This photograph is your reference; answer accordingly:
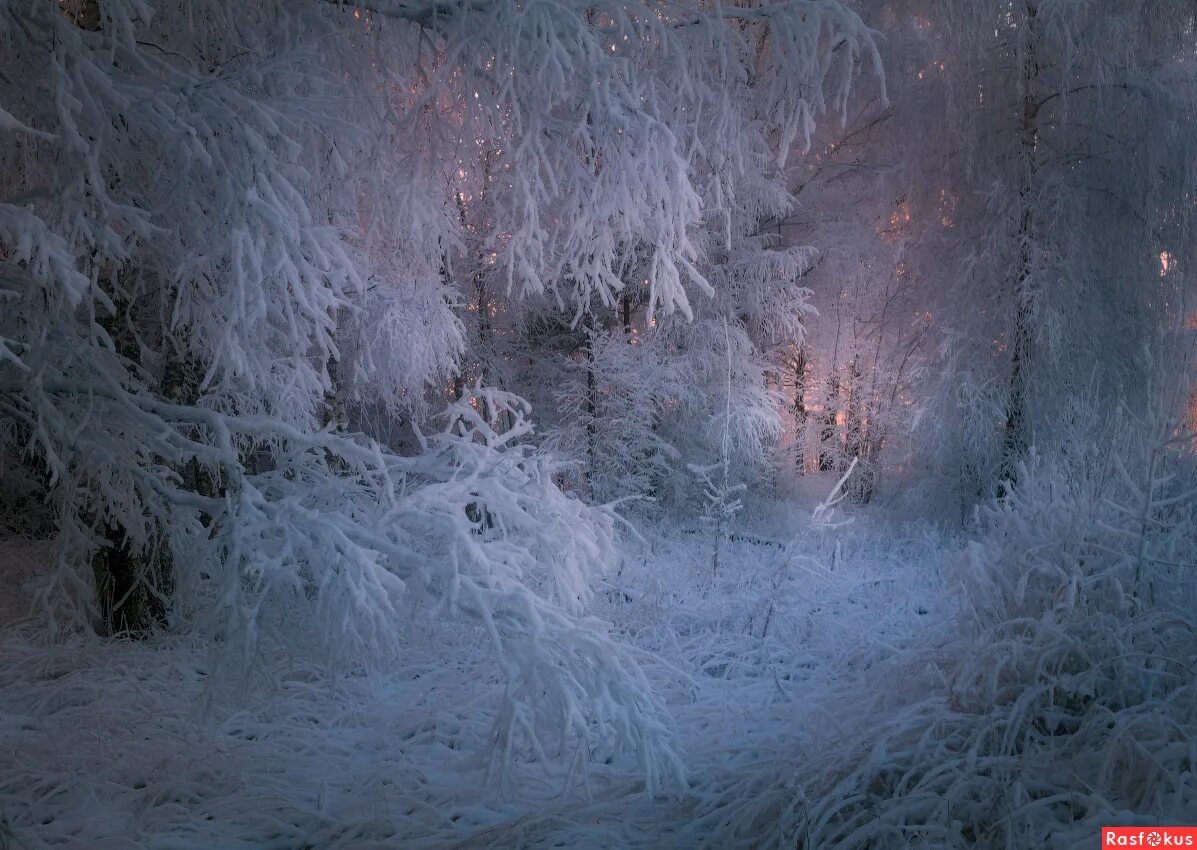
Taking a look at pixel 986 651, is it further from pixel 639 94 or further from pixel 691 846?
pixel 639 94

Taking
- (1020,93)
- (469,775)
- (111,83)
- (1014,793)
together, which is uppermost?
(1020,93)

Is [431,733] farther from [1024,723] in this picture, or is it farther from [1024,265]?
[1024,265]

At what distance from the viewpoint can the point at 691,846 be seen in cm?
367

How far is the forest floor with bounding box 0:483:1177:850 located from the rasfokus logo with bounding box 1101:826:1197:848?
115 cm

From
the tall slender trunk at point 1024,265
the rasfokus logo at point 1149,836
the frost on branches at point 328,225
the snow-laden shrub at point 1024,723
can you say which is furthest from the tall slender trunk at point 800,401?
the rasfokus logo at point 1149,836

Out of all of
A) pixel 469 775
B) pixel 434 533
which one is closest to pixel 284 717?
pixel 469 775

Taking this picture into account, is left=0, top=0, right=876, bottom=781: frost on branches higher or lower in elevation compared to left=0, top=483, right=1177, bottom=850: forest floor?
higher

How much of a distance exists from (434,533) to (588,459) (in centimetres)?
818

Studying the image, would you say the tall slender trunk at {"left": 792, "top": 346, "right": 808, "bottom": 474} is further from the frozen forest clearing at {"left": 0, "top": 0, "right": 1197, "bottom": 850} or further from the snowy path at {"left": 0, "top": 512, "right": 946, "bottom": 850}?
the snowy path at {"left": 0, "top": 512, "right": 946, "bottom": 850}

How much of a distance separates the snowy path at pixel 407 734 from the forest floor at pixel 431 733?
0.01 m

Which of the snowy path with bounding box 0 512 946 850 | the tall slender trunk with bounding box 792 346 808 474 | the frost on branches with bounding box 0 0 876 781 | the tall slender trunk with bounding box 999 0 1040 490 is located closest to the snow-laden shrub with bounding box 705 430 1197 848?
the snowy path with bounding box 0 512 946 850

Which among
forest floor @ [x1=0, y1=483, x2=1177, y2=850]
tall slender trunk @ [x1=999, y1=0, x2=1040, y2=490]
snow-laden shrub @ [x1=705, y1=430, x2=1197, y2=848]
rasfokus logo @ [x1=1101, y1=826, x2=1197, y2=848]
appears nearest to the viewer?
rasfokus logo @ [x1=1101, y1=826, x2=1197, y2=848]

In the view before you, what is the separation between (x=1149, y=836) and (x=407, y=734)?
4.00 metres

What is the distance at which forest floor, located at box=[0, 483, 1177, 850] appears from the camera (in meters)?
3.84
